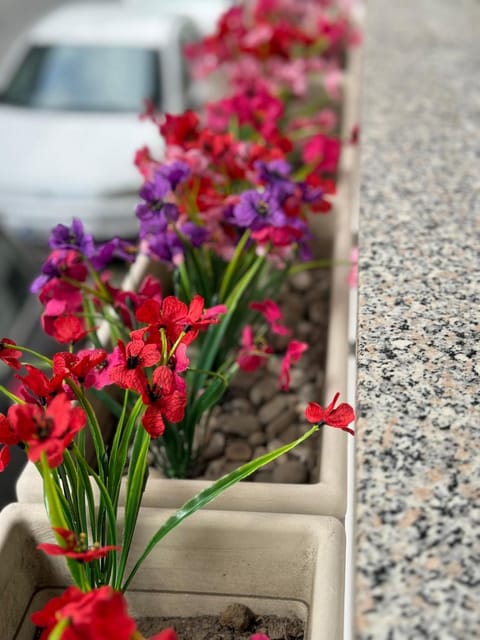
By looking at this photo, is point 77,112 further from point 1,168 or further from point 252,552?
point 252,552

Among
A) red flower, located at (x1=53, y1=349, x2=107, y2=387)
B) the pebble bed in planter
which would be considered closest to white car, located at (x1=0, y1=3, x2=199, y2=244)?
the pebble bed in planter

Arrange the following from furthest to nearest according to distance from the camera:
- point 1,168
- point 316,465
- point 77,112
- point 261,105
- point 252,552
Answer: point 77,112, point 1,168, point 261,105, point 316,465, point 252,552

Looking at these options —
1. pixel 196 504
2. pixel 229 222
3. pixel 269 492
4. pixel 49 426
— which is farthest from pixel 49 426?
pixel 229 222

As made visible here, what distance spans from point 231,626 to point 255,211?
0.55 meters

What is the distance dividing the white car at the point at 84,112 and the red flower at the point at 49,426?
2199 mm

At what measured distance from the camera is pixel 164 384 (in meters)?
0.69

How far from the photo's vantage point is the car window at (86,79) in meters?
3.03

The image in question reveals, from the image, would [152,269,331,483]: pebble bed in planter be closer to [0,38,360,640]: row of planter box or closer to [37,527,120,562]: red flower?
[0,38,360,640]: row of planter box

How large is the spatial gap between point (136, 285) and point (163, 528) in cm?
57

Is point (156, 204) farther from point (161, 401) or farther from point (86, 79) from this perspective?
point (86, 79)

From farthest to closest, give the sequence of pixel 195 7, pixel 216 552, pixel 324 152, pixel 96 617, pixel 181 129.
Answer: pixel 195 7 → pixel 324 152 → pixel 181 129 → pixel 216 552 → pixel 96 617

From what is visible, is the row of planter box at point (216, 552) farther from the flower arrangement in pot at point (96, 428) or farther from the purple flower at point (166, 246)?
the purple flower at point (166, 246)

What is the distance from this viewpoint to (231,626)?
0.82 m

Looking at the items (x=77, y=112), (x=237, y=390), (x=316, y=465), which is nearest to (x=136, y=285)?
(x=237, y=390)
